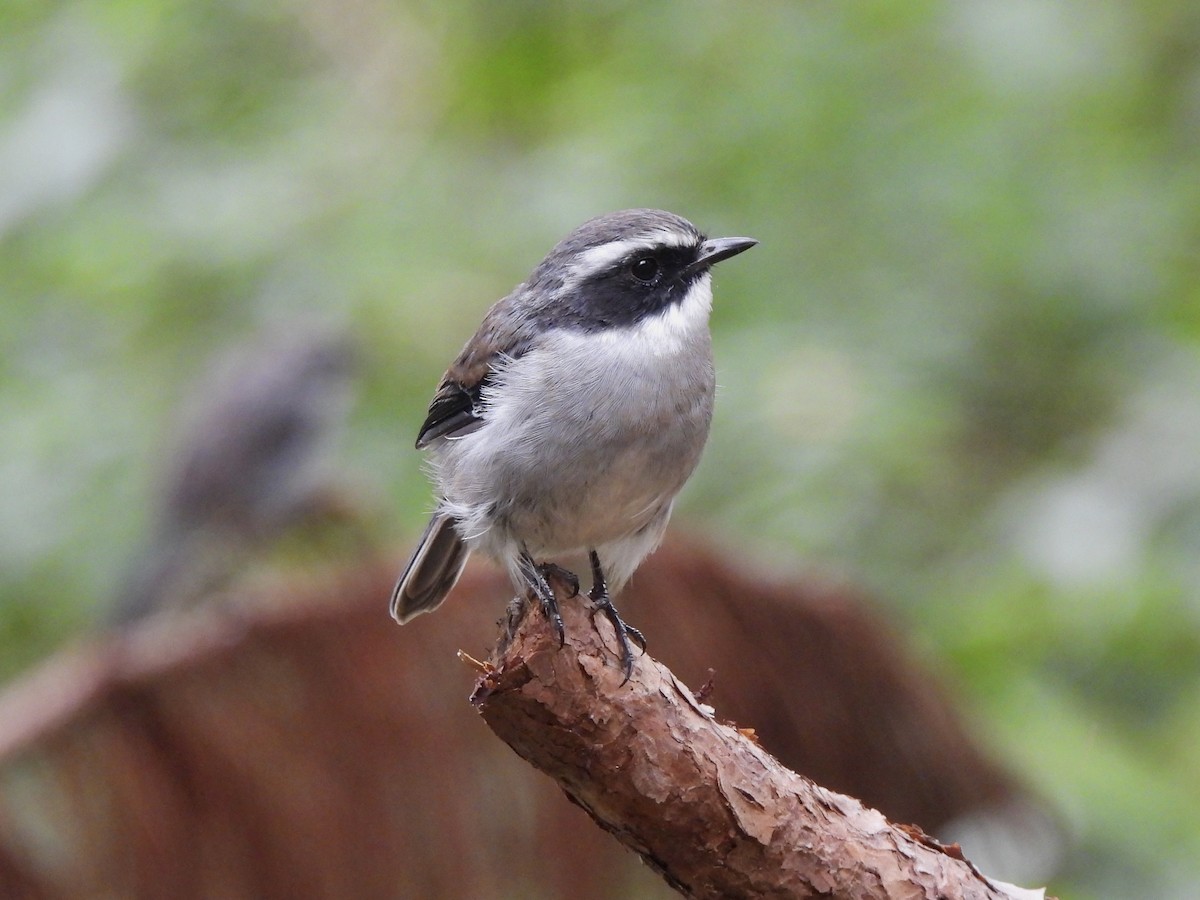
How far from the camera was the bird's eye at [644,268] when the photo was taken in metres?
4.41

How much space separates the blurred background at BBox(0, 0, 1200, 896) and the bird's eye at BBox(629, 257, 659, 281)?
4.63 feet

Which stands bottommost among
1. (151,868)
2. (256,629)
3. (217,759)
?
(151,868)

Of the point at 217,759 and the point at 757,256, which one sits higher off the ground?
the point at 757,256

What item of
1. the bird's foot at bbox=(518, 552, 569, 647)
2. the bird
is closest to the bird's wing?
the bird

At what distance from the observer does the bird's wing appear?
4.41 metres

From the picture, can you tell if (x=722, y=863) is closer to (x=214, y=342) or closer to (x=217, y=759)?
(x=217, y=759)

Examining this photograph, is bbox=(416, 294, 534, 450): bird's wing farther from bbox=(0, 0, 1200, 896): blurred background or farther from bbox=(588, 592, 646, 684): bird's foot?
bbox=(0, 0, 1200, 896): blurred background

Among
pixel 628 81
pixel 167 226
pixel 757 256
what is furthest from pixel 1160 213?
pixel 167 226

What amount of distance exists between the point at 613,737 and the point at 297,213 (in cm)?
468

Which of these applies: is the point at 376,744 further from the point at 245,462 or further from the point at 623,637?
the point at 245,462

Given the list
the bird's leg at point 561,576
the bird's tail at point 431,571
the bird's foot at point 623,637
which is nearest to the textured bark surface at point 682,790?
the bird's foot at point 623,637

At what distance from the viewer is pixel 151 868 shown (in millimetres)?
4824

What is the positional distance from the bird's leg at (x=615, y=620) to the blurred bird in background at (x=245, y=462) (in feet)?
14.6

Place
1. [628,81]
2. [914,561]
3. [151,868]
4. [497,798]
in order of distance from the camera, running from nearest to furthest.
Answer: [151,868] → [497,798] → [914,561] → [628,81]
